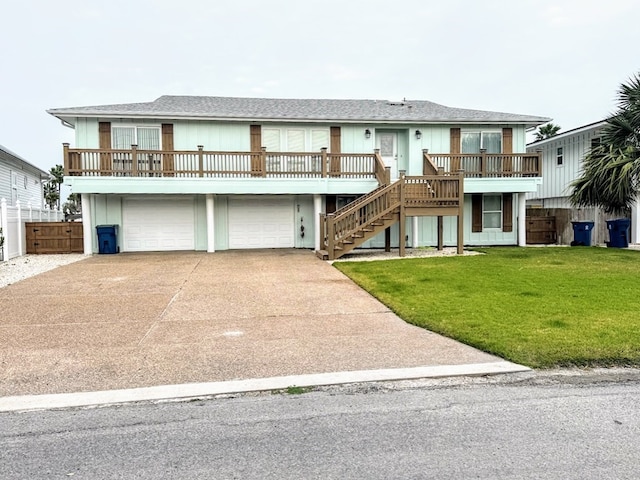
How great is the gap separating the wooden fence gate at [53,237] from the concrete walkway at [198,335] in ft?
23.1

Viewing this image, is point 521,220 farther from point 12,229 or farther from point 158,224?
point 12,229

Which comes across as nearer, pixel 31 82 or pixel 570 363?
pixel 570 363

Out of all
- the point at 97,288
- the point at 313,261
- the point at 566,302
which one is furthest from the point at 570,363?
the point at 313,261

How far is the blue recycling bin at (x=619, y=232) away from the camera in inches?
647

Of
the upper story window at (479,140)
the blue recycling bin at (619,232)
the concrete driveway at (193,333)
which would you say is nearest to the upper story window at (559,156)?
the upper story window at (479,140)

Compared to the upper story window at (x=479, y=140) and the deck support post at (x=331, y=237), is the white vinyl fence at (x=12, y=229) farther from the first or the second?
the upper story window at (x=479, y=140)

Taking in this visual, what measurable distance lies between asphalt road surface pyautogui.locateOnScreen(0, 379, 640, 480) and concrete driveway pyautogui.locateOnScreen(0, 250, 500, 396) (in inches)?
27.5

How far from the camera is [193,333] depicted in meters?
6.13

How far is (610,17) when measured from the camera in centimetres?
2064

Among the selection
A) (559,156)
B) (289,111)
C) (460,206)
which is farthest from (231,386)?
(559,156)

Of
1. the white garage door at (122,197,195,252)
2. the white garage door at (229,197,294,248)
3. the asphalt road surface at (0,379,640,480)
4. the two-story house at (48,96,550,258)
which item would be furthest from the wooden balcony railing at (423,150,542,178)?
the asphalt road surface at (0,379,640,480)

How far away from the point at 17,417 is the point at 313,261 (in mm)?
10397

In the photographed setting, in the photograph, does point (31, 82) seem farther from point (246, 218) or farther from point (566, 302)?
point (566, 302)

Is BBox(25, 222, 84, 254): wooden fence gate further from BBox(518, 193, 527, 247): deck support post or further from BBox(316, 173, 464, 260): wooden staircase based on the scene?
BBox(518, 193, 527, 247): deck support post
